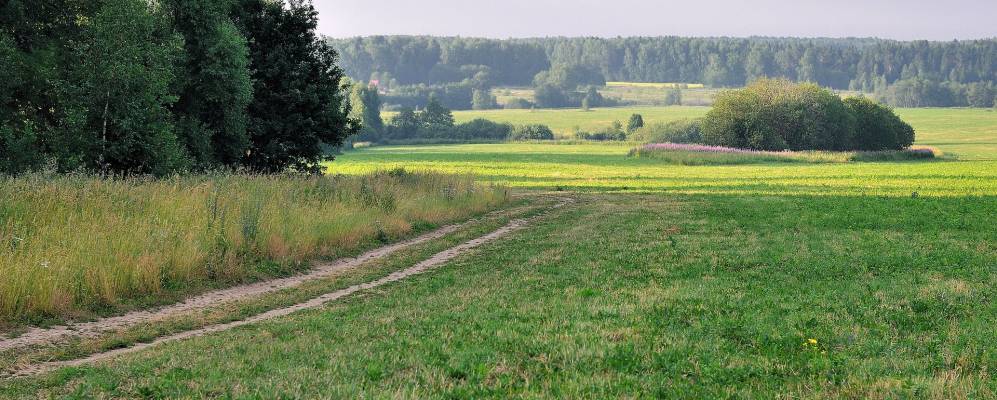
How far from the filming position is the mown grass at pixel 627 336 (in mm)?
8352

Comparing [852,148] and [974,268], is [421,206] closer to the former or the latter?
[974,268]

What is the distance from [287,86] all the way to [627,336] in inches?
1229

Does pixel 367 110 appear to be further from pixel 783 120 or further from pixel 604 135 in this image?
pixel 783 120

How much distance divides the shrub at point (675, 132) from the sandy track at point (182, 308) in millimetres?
116839

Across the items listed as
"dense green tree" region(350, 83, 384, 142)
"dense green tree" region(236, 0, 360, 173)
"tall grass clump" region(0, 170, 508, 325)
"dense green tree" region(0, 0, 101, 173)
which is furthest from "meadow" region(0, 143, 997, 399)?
"dense green tree" region(350, 83, 384, 142)

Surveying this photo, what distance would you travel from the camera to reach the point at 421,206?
29.3 meters

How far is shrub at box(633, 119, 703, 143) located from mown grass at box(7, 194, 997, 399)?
383 ft

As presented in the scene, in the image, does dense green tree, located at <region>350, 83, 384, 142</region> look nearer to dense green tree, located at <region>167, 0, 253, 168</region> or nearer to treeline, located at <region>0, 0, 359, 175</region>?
treeline, located at <region>0, 0, 359, 175</region>

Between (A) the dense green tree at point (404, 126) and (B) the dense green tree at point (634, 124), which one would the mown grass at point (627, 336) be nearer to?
(A) the dense green tree at point (404, 126)

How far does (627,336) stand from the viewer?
10422 mm

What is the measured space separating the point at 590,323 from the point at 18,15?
1021 inches

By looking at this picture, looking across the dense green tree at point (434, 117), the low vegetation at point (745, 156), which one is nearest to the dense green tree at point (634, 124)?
the dense green tree at point (434, 117)

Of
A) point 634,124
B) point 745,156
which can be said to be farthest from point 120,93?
point 634,124

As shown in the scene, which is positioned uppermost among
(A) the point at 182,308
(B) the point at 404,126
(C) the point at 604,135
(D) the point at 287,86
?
(D) the point at 287,86
